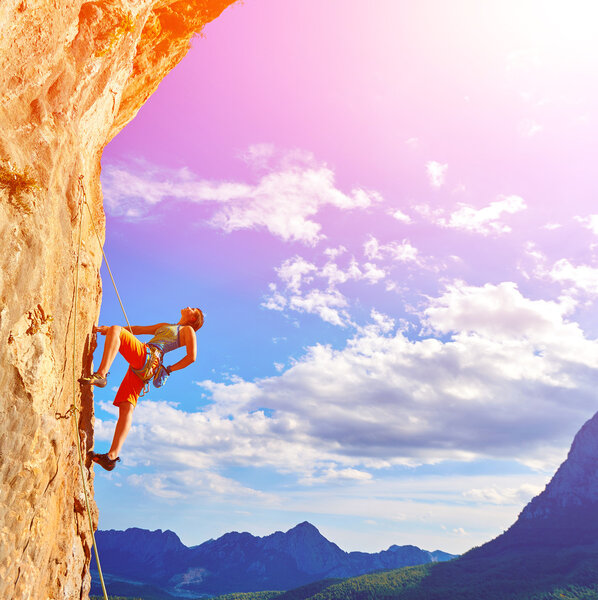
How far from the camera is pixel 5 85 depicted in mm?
6344

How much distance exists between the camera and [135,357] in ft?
28.5

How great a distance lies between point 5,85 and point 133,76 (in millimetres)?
5885

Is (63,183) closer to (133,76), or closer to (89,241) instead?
(89,241)

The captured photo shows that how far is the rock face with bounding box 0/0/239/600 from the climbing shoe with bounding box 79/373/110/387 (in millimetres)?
195

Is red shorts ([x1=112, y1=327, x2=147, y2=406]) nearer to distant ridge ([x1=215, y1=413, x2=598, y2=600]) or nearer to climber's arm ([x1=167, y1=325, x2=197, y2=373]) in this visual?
climber's arm ([x1=167, y1=325, x2=197, y2=373])

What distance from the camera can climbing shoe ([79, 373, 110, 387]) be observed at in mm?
7613

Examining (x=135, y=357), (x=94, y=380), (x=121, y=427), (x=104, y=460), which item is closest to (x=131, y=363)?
(x=135, y=357)

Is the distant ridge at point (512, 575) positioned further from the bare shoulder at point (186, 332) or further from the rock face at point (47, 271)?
the rock face at point (47, 271)

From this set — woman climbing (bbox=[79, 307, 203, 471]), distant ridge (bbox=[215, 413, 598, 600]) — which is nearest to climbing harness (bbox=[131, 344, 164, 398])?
woman climbing (bbox=[79, 307, 203, 471])

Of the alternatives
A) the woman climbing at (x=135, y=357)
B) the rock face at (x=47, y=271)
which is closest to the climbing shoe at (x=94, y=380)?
the woman climbing at (x=135, y=357)

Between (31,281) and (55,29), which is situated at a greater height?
(55,29)

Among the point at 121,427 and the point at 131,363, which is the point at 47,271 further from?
the point at 121,427

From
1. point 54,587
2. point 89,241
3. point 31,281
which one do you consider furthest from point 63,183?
point 54,587

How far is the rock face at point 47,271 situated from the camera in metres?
5.93
